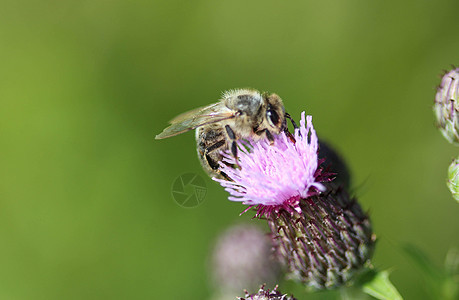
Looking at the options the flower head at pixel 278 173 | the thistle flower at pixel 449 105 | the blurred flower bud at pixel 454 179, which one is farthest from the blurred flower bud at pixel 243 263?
the thistle flower at pixel 449 105

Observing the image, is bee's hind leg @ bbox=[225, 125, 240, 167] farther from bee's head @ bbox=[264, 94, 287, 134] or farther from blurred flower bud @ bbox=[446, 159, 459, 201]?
blurred flower bud @ bbox=[446, 159, 459, 201]

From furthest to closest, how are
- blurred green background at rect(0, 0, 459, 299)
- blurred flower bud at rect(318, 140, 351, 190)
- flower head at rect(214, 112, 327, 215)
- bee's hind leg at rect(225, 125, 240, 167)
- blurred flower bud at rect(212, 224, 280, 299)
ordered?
blurred green background at rect(0, 0, 459, 299) → blurred flower bud at rect(212, 224, 280, 299) → blurred flower bud at rect(318, 140, 351, 190) → bee's hind leg at rect(225, 125, 240, 167) → flower head at rect(214, 112, 327, 215)

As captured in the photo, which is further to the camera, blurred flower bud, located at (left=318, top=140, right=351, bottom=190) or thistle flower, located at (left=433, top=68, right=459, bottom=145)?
blurred flower bud, located at (left=318, top=140, right=351, bottom=190)

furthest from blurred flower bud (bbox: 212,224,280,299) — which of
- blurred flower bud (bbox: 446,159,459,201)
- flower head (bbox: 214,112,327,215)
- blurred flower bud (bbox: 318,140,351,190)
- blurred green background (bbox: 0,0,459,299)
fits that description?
blurred flower bud (bbox: 446,159,459,201)

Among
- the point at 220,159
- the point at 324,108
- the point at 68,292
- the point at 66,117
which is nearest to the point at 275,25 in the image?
the point at 324,108

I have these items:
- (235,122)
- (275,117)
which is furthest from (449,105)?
(235,122)

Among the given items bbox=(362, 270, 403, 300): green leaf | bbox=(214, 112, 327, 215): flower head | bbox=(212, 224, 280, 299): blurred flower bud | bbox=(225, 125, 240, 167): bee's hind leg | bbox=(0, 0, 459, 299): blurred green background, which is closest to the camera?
bbox=(362, 270, 403, 300): green leaf

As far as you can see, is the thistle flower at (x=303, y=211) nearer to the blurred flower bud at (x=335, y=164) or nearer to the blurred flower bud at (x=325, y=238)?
the blurred flower bud at (x=325, y=238)
